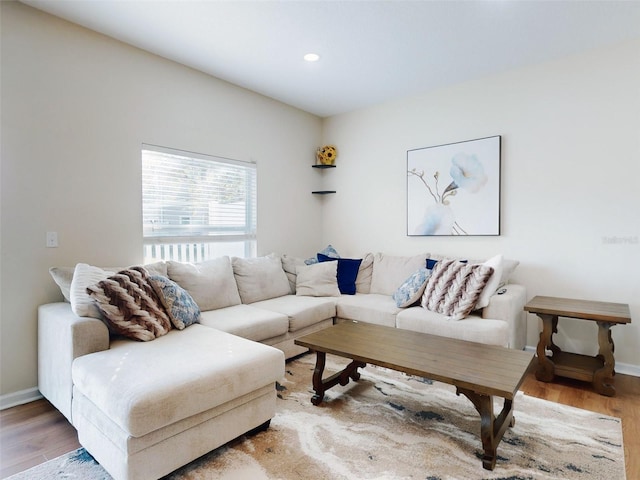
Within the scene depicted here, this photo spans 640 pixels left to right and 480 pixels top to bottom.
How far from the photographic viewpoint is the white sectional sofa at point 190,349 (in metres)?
1.59

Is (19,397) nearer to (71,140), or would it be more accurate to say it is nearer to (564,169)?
(71,140)

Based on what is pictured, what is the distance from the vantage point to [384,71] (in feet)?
11.3

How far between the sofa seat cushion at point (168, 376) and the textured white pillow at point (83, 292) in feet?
0.80

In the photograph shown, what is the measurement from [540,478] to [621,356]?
1.97m

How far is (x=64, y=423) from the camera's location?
2213 mm

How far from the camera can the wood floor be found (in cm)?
187

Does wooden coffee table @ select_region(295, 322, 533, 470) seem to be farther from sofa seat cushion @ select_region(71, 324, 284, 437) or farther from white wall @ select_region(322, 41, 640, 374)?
white wall @ select_region(322, 41, 640, 374)

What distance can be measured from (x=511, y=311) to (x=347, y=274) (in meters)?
1.68

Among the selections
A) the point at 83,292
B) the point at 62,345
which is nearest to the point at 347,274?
the point at 83,292

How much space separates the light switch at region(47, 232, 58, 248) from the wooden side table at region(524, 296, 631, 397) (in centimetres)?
358

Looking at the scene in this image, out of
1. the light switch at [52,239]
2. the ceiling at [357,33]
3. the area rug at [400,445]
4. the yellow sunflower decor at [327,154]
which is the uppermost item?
the ceiling at [357,33]

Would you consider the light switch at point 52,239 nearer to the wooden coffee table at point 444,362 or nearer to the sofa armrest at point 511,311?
the wooden coffee table at point 444,362

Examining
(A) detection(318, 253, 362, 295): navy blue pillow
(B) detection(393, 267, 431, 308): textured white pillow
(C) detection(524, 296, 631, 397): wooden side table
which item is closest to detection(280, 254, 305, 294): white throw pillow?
(A) detection(318, 253, 362, 295): navy blue pillow

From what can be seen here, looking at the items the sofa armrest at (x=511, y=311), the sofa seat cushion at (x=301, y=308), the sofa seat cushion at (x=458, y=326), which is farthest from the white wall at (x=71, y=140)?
the sofa armrest at (x=511, y=311)
